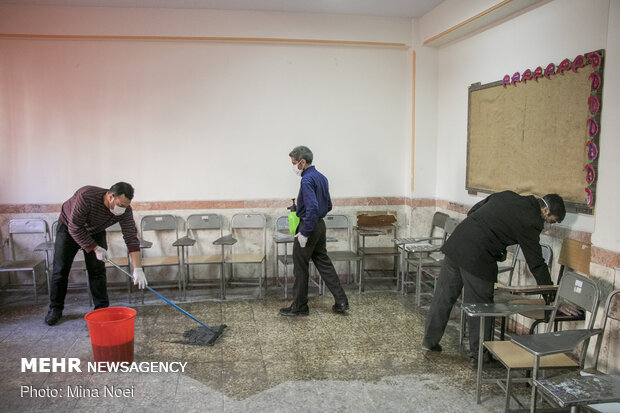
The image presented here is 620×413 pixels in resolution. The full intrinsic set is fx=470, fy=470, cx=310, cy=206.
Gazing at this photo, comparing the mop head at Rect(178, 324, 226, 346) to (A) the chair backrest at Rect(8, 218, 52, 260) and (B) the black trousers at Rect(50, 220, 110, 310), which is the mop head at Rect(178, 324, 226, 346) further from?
(A) the chair backrest at Rect(8, 218, 52, 260)

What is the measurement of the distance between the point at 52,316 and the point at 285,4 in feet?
13.6

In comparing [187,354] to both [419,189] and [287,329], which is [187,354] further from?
[419,189]

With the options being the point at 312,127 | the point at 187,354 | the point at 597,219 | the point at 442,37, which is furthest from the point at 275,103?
the point at 597,219

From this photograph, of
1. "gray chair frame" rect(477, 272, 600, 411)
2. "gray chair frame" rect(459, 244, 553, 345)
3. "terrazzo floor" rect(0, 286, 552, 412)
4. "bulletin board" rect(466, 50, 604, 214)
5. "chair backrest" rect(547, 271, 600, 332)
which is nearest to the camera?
"gray chair frame" rect(477, 272, 600, 411)

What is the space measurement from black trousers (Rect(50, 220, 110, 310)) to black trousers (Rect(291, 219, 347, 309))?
1931mm

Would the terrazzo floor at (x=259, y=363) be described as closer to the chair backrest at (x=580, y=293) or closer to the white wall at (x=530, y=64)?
the chair backrest at (x=580, y=293)

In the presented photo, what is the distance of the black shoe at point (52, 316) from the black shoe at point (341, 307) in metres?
2.78

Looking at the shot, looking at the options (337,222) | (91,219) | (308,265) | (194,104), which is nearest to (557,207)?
(308,265)

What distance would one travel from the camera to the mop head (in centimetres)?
418

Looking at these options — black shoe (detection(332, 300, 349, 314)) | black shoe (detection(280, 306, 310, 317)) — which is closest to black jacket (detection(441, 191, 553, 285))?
black shoe (detection(332, 300, 349, 314))

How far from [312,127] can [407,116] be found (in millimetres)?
1270

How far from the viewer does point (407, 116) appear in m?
6.16

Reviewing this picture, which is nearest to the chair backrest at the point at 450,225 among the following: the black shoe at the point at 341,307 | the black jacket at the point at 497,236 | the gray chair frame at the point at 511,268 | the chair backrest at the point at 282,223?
the gray chair frame at the point at 511,268

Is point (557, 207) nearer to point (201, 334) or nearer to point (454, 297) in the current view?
point (454, 297)
